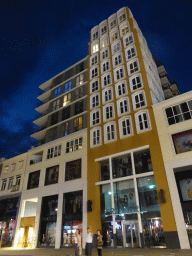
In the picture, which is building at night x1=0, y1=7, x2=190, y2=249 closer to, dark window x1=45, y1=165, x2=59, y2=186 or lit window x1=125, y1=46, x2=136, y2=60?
lit window x1=125, y1=46, x2=136, y2=60

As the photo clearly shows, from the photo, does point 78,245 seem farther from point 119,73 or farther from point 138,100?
point 119,73

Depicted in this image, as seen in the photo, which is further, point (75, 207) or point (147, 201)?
point (75, 207)

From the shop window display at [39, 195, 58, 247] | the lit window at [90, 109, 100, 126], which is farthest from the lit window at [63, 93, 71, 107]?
the shop window display at [39, 195, 58, 247]

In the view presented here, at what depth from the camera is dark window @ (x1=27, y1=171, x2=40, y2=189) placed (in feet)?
97.0

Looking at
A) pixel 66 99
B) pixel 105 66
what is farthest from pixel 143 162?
pixel 66 99

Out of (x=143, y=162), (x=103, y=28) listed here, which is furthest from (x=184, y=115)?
(x=103, y=28)

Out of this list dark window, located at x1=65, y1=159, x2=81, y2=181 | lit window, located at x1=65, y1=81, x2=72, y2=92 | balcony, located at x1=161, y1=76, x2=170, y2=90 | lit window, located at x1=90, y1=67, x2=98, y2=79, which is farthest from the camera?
balcony, located at x1=161, y1=76, x2=170, y2=90

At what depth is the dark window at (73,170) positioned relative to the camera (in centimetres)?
2530

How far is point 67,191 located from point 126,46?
2335cm

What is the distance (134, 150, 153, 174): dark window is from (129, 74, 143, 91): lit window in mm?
9130

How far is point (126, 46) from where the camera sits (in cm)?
2947

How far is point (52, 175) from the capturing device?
91.6ft

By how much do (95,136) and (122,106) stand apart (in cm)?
555

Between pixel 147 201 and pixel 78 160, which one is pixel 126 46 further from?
pixel 147 201
